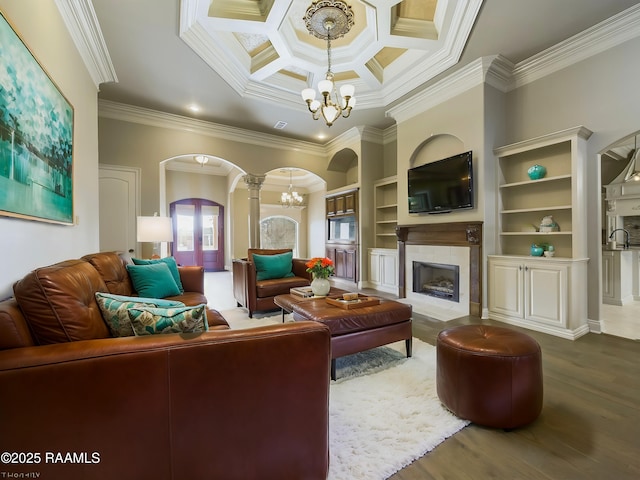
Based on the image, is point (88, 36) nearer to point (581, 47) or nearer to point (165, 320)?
point (165, 320)

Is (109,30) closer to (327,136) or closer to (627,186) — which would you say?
(327,136)

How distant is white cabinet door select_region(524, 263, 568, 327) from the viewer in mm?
3051

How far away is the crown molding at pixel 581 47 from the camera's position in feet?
9.57

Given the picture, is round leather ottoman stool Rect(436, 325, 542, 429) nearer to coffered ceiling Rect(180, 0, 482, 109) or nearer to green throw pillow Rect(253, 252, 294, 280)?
green throw pillow Rect(253, 252, 294, 280)

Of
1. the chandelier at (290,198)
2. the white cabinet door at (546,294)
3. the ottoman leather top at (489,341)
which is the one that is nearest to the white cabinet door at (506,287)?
the white cabinet door at (546,294)

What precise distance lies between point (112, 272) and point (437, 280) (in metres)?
4.45

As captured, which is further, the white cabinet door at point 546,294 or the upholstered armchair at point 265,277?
the upholstered armchair at point 265,277

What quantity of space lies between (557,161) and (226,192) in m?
8.51

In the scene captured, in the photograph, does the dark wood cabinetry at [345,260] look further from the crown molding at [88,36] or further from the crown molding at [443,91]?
the crown molding at [88,36]

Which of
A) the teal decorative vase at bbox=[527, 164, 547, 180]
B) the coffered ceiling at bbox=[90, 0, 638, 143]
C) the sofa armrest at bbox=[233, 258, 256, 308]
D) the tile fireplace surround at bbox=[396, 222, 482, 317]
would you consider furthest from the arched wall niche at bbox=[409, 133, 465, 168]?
the sofa armrest at bbox=[233, 258, 256, 308]

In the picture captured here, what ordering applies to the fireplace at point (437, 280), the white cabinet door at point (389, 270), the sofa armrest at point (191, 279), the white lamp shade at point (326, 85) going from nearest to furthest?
the white lamp shade at point (326, 85) < the sofa armrest at point (191, 279) < the fireplace at point (437, 280) < the white cabinet door at point (389, 270)

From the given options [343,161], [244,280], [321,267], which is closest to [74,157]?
[244,280]

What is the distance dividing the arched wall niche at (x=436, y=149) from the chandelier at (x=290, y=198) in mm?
4854

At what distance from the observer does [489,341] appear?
170 cm
